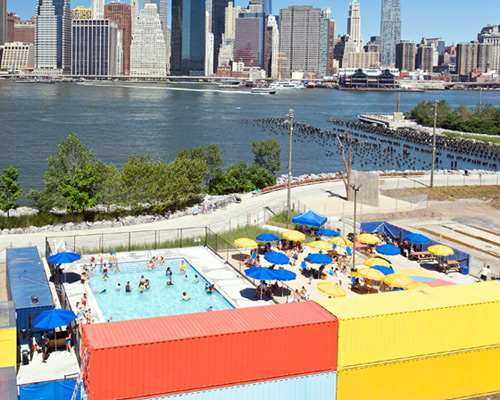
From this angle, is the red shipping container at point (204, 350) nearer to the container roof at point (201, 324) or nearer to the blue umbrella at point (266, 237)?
the container roof at point (201, 324)

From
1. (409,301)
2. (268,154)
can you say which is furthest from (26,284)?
(268,154)

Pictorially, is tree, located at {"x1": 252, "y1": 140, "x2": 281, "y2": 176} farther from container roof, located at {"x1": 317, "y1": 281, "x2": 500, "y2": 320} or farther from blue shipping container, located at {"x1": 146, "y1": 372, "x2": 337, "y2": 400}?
blue shipping container, located at {"x1": 146, "y1": 372, "x2": 337, "y2": 400}

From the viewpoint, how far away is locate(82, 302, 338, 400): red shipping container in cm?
1357

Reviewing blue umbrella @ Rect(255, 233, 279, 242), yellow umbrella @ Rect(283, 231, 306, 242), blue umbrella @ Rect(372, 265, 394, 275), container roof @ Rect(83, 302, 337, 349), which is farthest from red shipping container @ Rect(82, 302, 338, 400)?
blue umbrella @ Rect(255, 233, 279, 242)

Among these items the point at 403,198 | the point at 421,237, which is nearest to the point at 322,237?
the point at 421,237

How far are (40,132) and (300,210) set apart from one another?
211ft

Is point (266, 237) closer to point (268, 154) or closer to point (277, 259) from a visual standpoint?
point (277, 259)

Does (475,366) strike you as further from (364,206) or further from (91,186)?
(91,186)

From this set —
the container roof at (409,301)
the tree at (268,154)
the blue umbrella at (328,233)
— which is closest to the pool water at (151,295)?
the blue umbrella at (328,233)

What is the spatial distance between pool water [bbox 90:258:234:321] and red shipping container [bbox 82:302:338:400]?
7591 mm

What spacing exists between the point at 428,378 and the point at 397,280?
7.65 meters

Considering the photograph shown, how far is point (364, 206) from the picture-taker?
38.2 meters

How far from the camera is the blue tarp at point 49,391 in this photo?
1582 centimetres

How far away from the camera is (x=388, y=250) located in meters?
28.1
